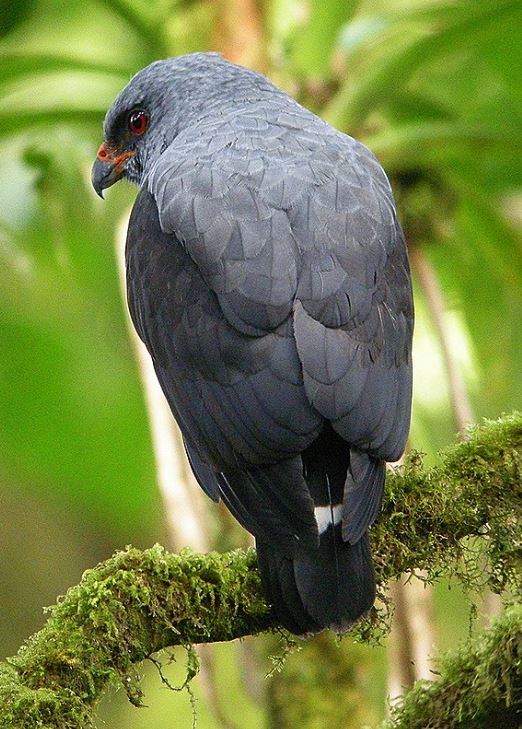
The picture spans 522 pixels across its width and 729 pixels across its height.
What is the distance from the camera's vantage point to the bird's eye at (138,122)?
5.42 metres

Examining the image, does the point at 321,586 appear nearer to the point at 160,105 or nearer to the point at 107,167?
the point at 160,105

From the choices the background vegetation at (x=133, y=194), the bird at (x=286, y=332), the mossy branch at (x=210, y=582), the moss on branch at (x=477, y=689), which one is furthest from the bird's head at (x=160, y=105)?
the moss on branch at (x=477, y=689)

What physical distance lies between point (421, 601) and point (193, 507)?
1.11m

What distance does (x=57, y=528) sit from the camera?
895cm

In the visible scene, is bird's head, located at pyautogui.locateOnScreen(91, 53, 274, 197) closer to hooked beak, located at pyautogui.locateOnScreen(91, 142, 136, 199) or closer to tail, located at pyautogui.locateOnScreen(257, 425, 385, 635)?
hooked beak, located at pyautogui.locateOnScreen(91, 142, 136, 199)

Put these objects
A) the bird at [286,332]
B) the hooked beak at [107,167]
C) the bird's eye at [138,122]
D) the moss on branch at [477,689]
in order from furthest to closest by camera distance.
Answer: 1. the hooked beak at [107,167]
2. the bird's eye at [138,122]
3. the bird at [286,332]
4. the moss on branch at [477,689]

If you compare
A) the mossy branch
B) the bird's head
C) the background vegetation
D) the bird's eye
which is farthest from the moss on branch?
the bird's eye

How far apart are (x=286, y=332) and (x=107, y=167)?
2.27 m

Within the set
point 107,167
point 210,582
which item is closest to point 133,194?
point 107,167

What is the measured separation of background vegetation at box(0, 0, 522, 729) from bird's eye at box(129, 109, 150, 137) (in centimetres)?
65

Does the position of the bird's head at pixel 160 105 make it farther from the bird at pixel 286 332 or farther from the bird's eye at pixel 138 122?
the bird at pixel 286 332

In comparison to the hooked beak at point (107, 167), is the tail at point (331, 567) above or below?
below

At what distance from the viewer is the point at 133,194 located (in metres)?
6.99

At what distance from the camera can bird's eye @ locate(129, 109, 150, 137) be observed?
542cm
